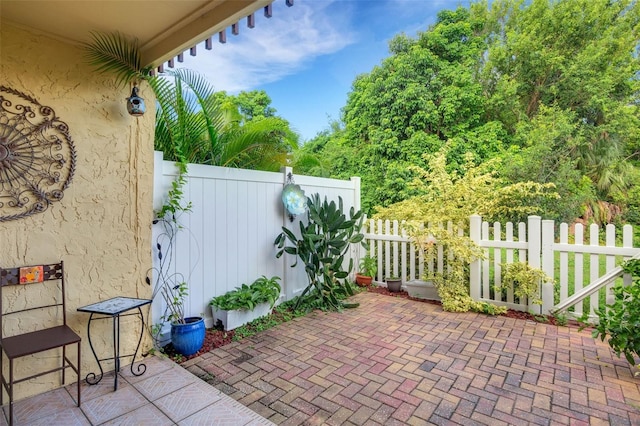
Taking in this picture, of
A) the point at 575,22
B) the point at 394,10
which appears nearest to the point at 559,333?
the point at 394,10

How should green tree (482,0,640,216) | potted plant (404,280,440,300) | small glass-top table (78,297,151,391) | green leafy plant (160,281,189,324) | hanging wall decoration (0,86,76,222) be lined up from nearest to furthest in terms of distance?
hanging wall decoration (0,86,76,222) → small glass-top table (78,297,151,391) → green leafy plant (160,281,189,324) → potted plant (404,280,440,300) → green tree (482,0,640,216)

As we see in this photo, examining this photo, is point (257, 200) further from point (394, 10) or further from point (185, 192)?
point (394, 10)

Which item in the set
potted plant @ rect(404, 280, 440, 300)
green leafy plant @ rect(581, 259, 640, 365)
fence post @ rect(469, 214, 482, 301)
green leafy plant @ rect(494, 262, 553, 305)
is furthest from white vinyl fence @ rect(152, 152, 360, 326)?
green leafy plant @ rect(581, 259, 640, 365)

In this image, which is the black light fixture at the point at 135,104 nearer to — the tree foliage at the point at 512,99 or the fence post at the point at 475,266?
the fence post at the point at 475,266

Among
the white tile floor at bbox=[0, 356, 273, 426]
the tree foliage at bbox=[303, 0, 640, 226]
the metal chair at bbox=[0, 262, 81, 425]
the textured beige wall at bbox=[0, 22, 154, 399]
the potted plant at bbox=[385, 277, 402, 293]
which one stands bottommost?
the white tile floor at bbox=[0, 356, 273, 426]

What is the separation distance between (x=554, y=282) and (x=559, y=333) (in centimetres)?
66

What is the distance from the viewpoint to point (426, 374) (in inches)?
97.1

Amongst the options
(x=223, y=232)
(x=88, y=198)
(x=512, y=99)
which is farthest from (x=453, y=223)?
(x=512, y=99)

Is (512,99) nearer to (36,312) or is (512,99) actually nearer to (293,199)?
(293,199)

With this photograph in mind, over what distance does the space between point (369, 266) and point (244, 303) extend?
2.50 metres

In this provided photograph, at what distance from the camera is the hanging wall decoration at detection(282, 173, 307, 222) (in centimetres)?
409

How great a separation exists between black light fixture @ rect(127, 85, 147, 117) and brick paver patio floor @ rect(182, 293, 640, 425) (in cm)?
216

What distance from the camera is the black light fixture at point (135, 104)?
2.52 m

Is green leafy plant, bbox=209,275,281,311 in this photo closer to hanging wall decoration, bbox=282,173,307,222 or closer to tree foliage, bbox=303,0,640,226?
hanging wall decoration, bbox=282,173,307,222
